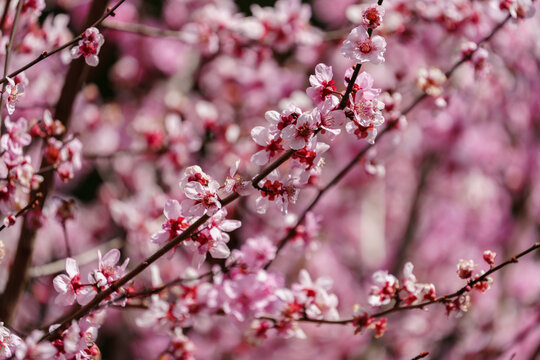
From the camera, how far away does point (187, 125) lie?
2941 millimetres

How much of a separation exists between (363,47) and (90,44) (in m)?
0.76

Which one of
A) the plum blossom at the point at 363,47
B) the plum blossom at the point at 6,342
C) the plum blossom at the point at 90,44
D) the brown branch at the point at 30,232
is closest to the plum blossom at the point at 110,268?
the plum blossom at the point at 6,342

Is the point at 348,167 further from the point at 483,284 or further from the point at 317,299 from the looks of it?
the point at 483,284

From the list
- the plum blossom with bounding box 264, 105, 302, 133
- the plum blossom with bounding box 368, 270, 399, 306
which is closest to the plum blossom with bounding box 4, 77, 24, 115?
the plum blossom with bounding box 264, 105, 302, 133

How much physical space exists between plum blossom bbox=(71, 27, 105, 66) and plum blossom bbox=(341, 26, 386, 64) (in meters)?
0.68

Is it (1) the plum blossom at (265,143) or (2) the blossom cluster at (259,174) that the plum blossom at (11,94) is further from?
(1) the plum blossom at (265,143)

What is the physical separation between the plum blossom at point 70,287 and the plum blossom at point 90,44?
576mm

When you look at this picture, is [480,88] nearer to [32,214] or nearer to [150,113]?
[150,113]

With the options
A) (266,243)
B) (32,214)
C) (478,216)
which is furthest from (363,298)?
(32,214)

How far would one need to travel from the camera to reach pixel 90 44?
1.60 m

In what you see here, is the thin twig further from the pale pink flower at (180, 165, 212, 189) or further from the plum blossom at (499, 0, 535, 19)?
the plum blossom at (499, 0, 535, 19)

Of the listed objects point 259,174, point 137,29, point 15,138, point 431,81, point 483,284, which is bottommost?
point 483,284

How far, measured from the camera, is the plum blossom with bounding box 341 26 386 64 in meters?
1.43

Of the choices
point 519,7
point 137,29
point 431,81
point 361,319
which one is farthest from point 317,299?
point 137,29
